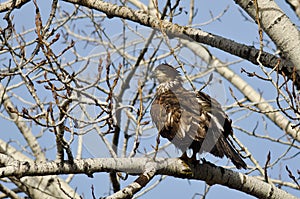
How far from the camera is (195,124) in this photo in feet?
12.4

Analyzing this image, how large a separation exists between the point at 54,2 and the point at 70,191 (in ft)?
7.20

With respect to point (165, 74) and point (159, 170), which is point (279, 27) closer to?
point (159, 170)

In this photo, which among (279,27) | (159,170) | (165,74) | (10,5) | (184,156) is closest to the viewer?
(159,170)

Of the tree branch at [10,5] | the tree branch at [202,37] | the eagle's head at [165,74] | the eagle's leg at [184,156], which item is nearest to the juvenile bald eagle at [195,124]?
the eagle's leg at [184,156]

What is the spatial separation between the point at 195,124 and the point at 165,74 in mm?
1327

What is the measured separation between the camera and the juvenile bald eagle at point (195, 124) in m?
3.75

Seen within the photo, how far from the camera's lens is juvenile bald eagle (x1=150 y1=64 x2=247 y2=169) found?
3.75 meters

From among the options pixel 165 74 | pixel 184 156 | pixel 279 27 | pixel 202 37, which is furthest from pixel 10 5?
pixel 279 27

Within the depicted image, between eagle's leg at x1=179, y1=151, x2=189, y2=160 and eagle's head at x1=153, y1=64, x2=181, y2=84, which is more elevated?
eagle's head at x1=153, y1=64, x2=181, y2=84

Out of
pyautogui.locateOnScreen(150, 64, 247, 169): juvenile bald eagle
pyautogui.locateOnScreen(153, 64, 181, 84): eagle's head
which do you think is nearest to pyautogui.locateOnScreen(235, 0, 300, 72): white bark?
pyautogui.locateOnScreen(150, 64, 247, 169): juvenile bald eagle

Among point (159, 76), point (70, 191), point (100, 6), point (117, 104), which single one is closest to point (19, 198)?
point (70, 191)

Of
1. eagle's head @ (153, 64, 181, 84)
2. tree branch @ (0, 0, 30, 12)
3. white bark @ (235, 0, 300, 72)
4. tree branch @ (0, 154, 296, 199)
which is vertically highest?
tree branch @ (0, 0, 30, 12)

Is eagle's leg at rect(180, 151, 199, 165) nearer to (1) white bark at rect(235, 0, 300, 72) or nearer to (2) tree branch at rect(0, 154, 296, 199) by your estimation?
(2) tree branch at rect(0, 154, 296, 199)

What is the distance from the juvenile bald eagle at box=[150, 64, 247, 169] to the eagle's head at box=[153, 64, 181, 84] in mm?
807
